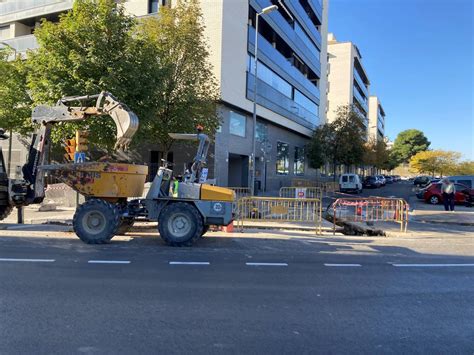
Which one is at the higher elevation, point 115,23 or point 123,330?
point 115,23

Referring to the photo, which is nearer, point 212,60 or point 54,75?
point 54,75

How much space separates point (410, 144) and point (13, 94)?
118543 mm

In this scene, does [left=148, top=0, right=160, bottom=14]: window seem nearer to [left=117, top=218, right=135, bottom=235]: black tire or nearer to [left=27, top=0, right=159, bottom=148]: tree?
[left=27, top=0, right=159, bottom=148]: tree

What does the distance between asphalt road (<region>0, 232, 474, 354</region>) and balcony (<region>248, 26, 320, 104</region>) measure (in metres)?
23.7

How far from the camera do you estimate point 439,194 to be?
90.3 feet

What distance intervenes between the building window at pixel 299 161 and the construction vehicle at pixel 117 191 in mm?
34699

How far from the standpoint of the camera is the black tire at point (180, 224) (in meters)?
9.97

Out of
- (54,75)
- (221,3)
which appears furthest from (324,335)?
(221,3)

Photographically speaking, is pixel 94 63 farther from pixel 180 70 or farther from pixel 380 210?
pixel 380 210

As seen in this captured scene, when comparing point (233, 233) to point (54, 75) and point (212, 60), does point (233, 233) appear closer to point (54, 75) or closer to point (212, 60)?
point (54, 75)

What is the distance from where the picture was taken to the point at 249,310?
→ 5.26 metres

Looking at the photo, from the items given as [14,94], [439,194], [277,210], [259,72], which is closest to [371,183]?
[439,194]

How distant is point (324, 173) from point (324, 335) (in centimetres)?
5348

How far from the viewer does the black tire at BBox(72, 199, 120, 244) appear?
9.86 m
